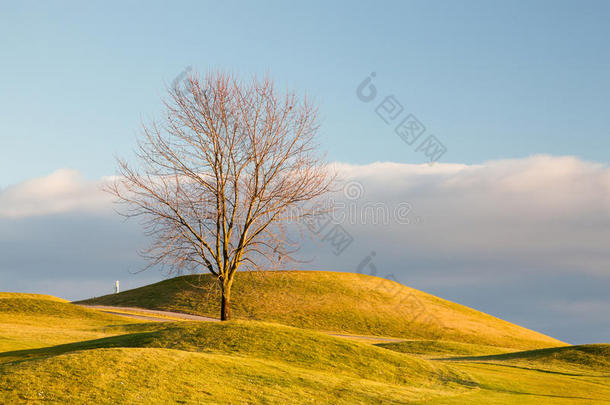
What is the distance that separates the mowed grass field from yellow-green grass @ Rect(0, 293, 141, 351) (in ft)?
0.35

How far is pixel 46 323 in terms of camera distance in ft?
114

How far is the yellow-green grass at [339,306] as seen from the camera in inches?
2023

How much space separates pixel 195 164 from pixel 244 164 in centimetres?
276

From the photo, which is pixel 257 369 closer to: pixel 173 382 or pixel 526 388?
pixel 173 382

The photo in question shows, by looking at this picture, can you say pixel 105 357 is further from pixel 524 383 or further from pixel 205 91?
pixel 205 91

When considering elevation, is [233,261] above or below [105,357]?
above

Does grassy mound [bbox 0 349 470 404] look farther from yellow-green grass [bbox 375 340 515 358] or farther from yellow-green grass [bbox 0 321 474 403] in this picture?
yellow-green grass [bbox 375 340 515 358]

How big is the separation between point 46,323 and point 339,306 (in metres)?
27.5

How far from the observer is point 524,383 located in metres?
21.7

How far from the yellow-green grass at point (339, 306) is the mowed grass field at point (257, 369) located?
49.6ft

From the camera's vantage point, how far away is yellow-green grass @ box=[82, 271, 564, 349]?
2023 inches

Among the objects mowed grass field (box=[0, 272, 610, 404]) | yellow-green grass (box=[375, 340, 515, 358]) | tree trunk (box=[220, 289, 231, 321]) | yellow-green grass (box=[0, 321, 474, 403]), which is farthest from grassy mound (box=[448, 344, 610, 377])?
tree trunk (box=[220, 289, 231, 321])

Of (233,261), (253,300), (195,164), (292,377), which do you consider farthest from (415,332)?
(292,377)

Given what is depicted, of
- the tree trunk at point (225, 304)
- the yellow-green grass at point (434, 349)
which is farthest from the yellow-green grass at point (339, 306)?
the tree trunk at point (225, 304)
